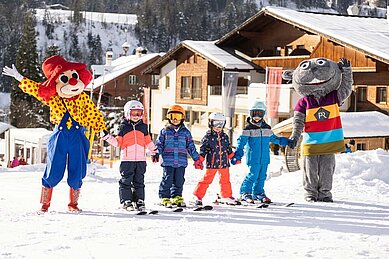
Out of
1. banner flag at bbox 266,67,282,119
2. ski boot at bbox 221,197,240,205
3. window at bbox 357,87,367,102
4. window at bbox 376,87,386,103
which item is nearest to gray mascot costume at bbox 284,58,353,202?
ski boot at bbox 221,197,240,205

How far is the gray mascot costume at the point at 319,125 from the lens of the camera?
320 inches

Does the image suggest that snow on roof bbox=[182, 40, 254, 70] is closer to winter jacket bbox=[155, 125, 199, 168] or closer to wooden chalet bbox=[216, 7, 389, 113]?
wooden chalet bbox=[216, 7, 389, 113]

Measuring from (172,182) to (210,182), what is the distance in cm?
50

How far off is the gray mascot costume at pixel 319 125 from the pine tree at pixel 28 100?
37524 mm

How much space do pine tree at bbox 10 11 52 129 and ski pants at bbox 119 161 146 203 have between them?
3779cm

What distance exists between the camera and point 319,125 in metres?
8.14

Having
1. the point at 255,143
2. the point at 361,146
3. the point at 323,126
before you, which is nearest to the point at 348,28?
the point at 361,146

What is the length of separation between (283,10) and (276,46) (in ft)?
10.1

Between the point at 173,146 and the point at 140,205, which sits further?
the point at 173,146

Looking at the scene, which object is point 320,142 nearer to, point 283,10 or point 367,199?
point 367,199

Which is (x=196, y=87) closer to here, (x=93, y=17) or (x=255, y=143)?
(x=255, y=143)

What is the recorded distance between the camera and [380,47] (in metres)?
20.6

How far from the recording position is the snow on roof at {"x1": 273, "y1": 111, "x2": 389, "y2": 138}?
15384mm

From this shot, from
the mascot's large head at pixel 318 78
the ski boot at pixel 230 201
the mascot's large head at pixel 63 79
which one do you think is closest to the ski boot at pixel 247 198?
the ski boot at pixel 230 201
